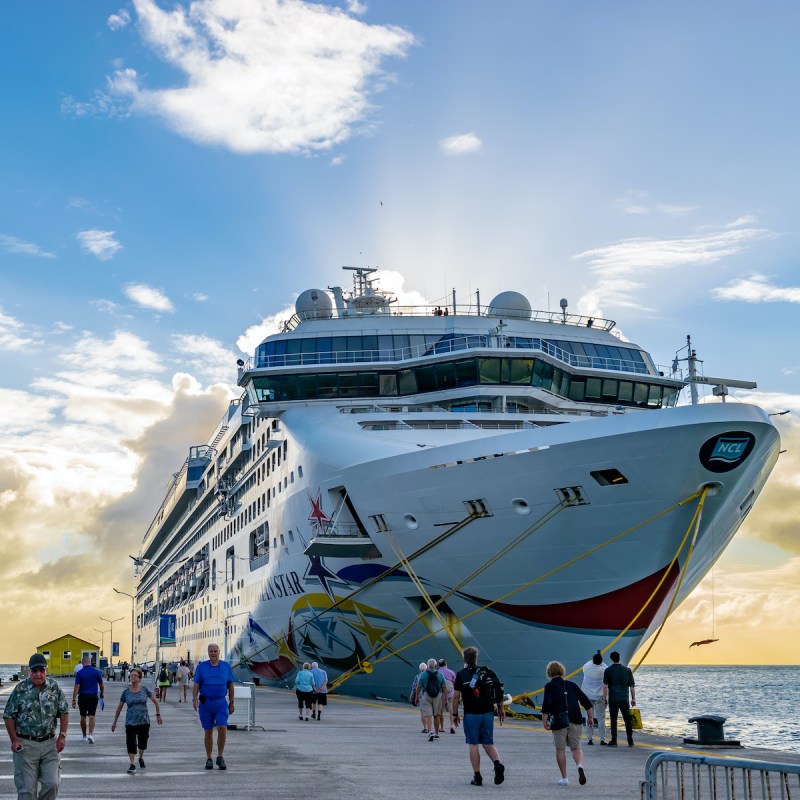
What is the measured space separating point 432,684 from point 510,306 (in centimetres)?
2051

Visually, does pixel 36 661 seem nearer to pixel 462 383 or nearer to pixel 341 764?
pixel 341 764

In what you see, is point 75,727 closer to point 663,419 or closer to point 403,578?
point 403,578

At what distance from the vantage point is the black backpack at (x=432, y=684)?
17.1 meters

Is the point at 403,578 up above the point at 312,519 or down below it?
below

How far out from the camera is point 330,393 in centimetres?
3169

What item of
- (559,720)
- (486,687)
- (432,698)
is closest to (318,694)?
(432,698)

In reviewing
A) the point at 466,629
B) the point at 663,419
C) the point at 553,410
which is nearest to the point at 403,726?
the point at 466,629

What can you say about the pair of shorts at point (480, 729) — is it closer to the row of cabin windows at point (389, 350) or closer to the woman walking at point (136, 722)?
the woman walking at point (136, 722)

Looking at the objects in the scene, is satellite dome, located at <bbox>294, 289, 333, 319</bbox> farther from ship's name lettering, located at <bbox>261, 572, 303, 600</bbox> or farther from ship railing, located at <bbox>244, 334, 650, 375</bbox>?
ship's name lettering, located at <bbox>261, 572, 303, 600</bbox>

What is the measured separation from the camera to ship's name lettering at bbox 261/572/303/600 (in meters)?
29.9

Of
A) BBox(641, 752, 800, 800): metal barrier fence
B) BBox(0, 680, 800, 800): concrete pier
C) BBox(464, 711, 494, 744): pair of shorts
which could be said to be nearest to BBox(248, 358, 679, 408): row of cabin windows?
BBox(0, 680, 800, 800): concrete pier

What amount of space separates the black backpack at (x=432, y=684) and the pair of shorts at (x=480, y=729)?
17.2 feet

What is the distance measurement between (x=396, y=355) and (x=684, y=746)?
18.2 m

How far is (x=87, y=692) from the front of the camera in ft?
54.2
